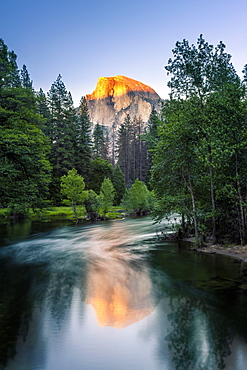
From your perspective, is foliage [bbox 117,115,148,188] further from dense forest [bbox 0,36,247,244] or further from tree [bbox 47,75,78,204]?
dense forest [bbox 0,36,247,244]

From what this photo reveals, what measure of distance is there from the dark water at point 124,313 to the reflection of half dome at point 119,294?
0.11 feet

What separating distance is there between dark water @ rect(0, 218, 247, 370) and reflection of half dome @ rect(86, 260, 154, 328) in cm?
3

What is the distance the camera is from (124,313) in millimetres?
8430

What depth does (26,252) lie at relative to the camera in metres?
18.8

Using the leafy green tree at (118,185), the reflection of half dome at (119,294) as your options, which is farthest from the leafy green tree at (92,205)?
the reflection of half dome at (119,294)

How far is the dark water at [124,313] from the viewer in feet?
19.5

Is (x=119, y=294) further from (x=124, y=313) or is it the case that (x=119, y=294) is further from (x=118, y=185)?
(x=118, y=185)

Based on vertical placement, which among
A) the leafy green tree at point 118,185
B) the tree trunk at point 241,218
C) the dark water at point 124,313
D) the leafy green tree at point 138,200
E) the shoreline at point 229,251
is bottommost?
the dark water at point 124,313

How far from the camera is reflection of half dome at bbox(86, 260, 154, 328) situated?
8.22 meters

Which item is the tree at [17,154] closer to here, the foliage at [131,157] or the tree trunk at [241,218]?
the tree trunk at [241,218]

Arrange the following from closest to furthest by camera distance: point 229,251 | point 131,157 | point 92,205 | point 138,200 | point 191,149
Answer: point 229,251, point 191,149, point 92,205, point 138,200, point 131,157

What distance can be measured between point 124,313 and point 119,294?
5.79 feet

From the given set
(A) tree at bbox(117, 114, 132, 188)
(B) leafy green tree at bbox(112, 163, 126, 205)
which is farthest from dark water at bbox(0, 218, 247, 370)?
(A) tree at bbox(117, 114, 132, 188)

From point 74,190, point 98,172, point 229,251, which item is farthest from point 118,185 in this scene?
point 229,251
